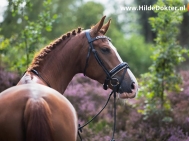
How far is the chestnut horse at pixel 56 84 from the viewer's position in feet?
7.92

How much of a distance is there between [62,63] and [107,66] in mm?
491

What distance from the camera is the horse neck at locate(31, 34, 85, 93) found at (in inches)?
137

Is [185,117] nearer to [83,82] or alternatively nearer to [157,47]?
[157,47]

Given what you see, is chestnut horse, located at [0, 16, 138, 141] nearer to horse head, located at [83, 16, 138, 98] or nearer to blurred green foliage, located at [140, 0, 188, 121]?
horse head, located at [83, 16, 138, 98]

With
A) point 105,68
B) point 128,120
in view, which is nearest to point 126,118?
point 128,120

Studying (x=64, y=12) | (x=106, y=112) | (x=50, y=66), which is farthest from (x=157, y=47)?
(x=64, y=12)

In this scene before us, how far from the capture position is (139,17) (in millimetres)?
25812

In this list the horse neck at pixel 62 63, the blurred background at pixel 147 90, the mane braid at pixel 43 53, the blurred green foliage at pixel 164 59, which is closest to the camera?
the mane braid at pixel 43 53

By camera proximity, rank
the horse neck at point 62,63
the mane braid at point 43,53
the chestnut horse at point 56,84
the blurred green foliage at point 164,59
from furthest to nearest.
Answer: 1. the blurred green foliage at point 164,59
2. the horse neck at point 62,63
3. the mane braid at point 43,53
4. the chestnut horse at point 56,84

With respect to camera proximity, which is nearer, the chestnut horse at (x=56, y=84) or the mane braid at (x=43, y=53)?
the chestnut horse at (x=56, y=84)

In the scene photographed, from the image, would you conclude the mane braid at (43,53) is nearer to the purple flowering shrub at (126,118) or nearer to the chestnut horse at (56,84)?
the chestnut horse at (56,84)

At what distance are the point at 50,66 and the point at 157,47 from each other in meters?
3.63

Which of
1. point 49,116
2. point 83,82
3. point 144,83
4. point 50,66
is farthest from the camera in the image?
point 83,82

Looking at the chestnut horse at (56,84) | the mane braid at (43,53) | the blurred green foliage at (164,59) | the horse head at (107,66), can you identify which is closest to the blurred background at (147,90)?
the blurred green foliage at (164,59)
